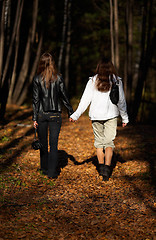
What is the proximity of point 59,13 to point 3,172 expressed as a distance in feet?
54.3

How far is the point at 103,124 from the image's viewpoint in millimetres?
6273

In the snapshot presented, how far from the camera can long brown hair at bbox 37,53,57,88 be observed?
5.85 metres

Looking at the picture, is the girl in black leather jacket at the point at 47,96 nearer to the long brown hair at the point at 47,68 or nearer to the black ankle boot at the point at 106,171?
the long brown hair at the point at 47,68

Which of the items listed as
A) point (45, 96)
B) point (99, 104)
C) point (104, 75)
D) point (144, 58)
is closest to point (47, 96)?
point (45, 96)

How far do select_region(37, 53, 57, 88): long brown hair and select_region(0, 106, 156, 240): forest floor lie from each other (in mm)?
1925

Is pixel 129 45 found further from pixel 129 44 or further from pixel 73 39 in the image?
pixel 73 39

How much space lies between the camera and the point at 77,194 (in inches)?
227

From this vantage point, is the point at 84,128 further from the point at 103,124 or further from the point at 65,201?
the point at 65,201

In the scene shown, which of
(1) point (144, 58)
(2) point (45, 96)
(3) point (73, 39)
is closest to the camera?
(2) point (45, 96)

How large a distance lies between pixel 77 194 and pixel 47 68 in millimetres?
2246

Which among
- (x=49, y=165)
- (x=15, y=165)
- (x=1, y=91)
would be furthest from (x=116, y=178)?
(x=1, y=91)

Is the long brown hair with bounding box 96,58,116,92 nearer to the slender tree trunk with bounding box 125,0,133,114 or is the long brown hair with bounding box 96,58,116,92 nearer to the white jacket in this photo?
the white jacket

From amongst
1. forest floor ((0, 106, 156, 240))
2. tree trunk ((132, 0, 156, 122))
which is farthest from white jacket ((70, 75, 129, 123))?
tree trunk ((132, 0, 156, 122))

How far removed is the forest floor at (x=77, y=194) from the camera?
171 inches
